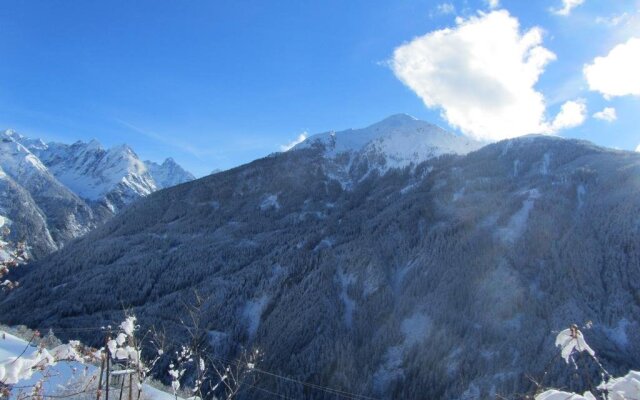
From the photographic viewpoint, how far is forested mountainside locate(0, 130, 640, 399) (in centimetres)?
10675

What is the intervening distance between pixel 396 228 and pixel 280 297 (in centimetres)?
4607

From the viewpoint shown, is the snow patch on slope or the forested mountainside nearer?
the forested mountainside

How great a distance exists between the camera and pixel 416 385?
344ft

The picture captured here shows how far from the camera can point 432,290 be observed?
133 meters

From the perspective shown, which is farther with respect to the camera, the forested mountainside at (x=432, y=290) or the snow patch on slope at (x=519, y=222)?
the snow patch on slope at (x=519, y=222)

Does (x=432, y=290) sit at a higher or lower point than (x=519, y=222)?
lower

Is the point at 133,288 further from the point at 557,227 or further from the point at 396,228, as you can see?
the point at 557,227

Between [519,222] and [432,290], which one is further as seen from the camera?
[519,222]

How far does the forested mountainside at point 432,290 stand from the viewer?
10675 centimetres

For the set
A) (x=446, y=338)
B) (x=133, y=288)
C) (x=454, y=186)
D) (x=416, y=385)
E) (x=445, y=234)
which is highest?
(x=454, y=186)

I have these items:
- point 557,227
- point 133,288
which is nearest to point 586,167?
point 557,227

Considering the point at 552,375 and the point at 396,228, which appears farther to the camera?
the point at 396,228

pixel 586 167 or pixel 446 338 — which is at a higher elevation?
pixel 586 167

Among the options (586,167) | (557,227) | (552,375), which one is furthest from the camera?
(586,167)
